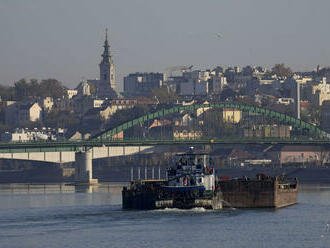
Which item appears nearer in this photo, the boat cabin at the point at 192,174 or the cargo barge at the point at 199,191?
the cargo barge at the point at 199,191

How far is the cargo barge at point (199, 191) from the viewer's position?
111 m

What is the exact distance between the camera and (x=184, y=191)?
112 meters

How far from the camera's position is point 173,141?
625 feet

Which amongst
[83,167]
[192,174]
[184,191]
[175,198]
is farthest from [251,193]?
[83,167]

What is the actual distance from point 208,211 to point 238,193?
9543 mm

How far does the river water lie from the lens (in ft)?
304

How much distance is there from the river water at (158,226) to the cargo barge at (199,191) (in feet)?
3.76

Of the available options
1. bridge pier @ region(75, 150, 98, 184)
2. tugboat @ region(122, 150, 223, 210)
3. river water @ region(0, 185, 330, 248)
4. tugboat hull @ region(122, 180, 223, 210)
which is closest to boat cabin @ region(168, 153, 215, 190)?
tugboat @ region(122, 150, 223, 210)

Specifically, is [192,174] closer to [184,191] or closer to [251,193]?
[184,191]

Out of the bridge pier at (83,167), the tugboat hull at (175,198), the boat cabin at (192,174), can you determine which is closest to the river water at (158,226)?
the tugboat hull at (175,198)

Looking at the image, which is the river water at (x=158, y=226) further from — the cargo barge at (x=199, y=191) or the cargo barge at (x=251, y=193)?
the cargo barge at (x=251, y=193)

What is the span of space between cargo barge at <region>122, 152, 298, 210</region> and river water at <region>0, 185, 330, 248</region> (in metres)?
1.15

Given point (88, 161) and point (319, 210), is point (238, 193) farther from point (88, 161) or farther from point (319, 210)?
point (88, 161)

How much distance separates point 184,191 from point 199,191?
112 centimetres
